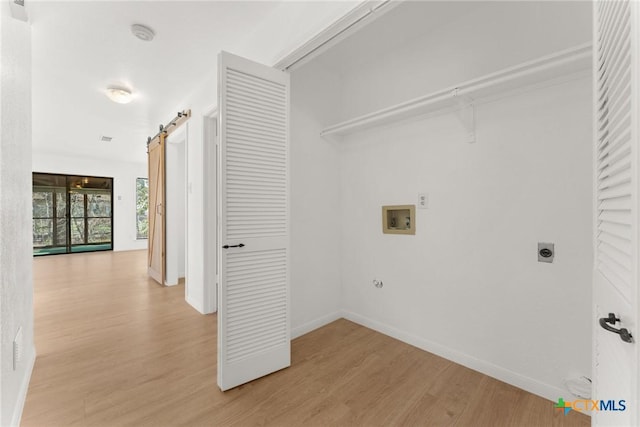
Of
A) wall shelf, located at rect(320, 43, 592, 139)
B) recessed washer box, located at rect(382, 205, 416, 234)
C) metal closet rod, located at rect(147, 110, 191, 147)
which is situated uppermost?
metal closet rod, located at rect(147, 110, 191, 147)

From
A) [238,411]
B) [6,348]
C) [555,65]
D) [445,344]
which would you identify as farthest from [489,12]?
[6,348]

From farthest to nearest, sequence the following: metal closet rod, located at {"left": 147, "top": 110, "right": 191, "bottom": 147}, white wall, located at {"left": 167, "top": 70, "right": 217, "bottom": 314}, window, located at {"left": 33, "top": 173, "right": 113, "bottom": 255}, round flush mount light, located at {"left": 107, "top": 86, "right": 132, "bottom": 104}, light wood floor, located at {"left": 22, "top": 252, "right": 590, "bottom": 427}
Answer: window, located at {"left": 33, "top": 173, "right": 113, "bottom": 255} < metal closet rod, located at {"left": 147, "top": 110, "right": 191, "bottom": 147} < round flush mount light, located at {"left": 107, "top": 86, "right": 132, "bottom": 104} < white wall, located at {"left": 167, "top": 70, "right": 217, "bottom": 314} < light wood floor, located at {"left": 22, "top": 252, "right": 590, "bottom": 427}

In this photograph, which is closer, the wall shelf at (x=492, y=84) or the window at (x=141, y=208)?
the wall shelf at (x=492, y=84)

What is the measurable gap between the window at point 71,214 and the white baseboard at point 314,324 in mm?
8114

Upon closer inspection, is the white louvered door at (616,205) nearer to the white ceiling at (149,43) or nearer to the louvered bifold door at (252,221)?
the white ceiling at (149,43)

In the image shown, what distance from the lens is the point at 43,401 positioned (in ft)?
5.63

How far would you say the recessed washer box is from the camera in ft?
8.05

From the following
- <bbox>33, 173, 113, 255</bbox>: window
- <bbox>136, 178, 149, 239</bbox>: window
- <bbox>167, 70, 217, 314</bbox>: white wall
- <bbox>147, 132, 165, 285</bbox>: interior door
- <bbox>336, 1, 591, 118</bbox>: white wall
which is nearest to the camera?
<bbox>336, 1, 591, 118</bbox>: white wall

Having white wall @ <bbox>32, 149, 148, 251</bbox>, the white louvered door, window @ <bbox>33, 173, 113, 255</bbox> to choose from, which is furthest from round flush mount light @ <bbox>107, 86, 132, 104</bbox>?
window @ <bbox>33, 173, 113, 255</bbox>

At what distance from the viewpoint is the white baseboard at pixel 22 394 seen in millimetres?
1483

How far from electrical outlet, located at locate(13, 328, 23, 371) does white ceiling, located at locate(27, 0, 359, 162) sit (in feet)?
7.58

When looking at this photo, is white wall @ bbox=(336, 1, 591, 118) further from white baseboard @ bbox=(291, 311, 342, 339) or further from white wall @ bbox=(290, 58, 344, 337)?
white baseboard @ bbox=(291, 311, 342, 339)

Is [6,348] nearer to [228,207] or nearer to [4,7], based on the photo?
[228,207]

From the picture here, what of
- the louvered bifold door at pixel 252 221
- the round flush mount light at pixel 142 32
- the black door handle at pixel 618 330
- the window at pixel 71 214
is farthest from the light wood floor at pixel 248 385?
the window at pixel 71 214
